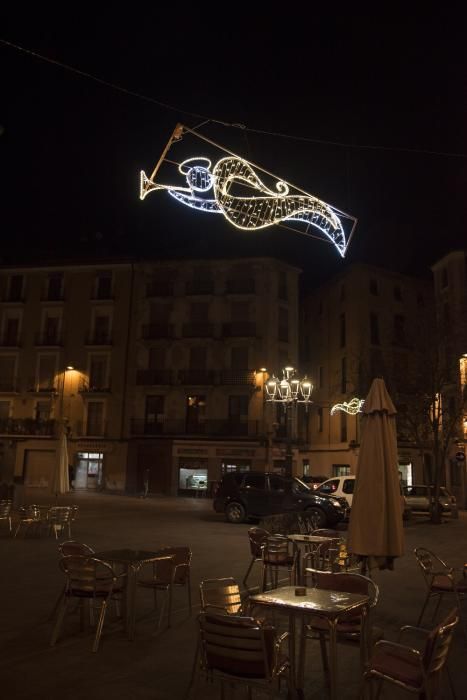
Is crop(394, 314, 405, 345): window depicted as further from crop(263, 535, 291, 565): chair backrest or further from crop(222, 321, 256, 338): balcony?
crop(263, 535, 291, 565): chair backrest

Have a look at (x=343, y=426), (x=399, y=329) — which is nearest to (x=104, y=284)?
(x=343, y=426)

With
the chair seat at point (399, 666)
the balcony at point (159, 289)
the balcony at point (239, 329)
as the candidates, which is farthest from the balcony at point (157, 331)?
the chair seat at point (399, 666)

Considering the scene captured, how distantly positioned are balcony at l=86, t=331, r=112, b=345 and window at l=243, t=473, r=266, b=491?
80.1ft

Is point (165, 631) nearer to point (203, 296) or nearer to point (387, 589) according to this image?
point (387, 589)

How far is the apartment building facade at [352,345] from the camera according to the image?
40328 mm

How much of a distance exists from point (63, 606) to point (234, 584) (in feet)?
5.69

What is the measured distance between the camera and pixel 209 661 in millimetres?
4152

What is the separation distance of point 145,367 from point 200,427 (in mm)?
5884

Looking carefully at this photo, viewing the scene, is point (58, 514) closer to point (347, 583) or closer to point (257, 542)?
point (257, 542)

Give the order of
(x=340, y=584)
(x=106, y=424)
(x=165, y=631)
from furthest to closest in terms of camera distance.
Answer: (x=106, y=424) < (x=165, y=631) < (x=340, y=584)

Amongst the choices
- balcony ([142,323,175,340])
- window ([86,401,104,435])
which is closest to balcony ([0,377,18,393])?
window ([86,401,104,435])

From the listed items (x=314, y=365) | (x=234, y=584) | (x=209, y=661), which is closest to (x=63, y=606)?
(x=234, y=584)

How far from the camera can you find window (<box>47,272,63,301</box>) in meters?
44.2

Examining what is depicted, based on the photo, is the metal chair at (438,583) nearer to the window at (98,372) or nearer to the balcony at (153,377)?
the balcony at (153,377)
